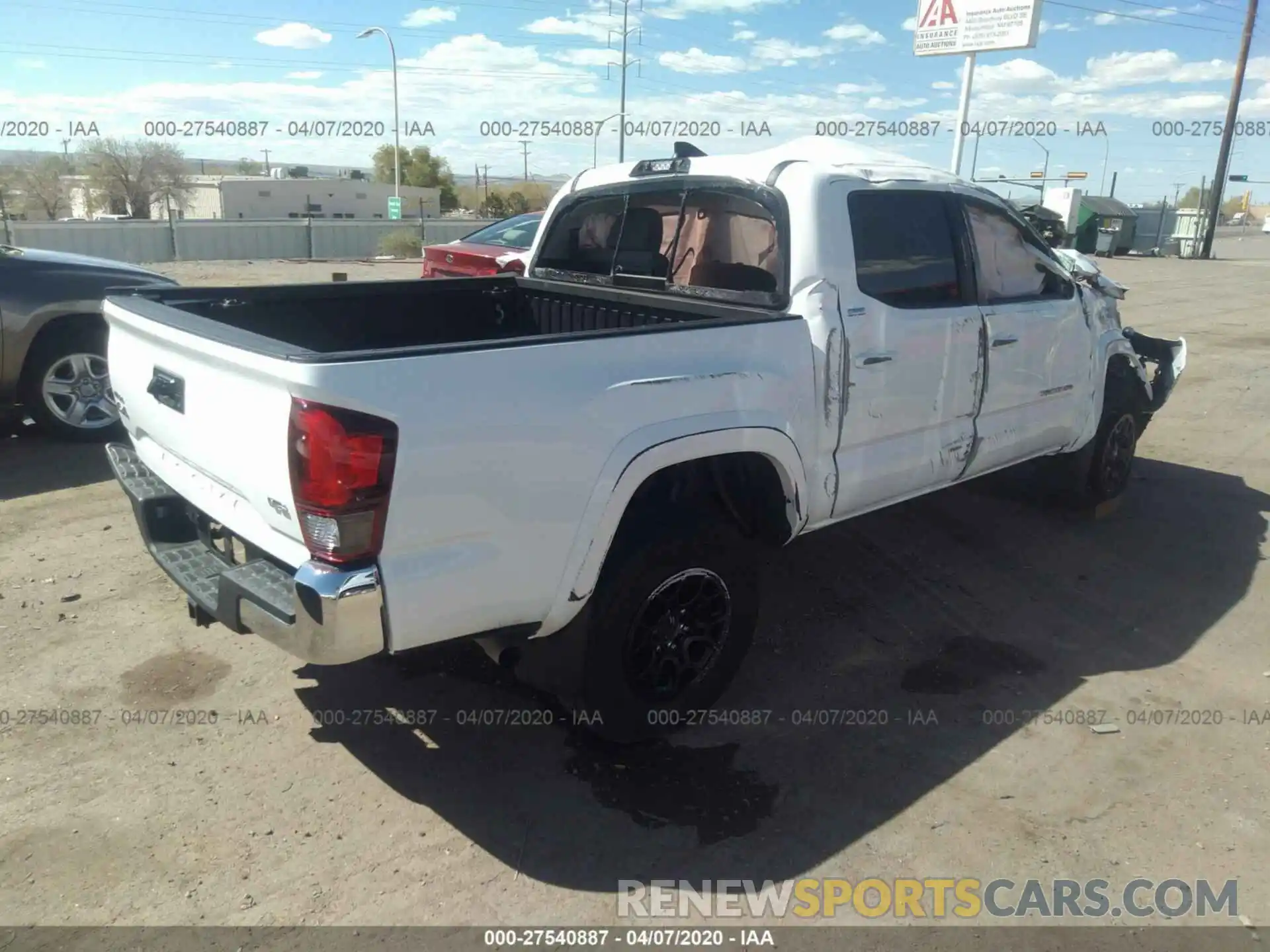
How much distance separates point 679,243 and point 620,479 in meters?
1.72

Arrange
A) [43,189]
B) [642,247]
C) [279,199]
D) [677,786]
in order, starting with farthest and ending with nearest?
[279,199], [43,189], [642,247], [677,786]

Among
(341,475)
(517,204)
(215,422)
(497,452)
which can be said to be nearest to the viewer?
(341,475)

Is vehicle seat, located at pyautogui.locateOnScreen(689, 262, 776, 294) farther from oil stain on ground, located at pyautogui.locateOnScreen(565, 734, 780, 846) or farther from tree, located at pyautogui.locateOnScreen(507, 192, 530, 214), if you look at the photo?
tree, located at pyautogui.locateOnScreen(507, 192, 530, 214)

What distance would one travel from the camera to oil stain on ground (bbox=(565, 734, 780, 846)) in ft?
9.95

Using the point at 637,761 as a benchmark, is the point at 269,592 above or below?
above

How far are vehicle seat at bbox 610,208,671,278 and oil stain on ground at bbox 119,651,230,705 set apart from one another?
97.6 inches

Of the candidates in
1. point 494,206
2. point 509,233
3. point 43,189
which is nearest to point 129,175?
point 43,189

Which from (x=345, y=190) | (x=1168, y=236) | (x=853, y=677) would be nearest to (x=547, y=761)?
(x=853, y=677)

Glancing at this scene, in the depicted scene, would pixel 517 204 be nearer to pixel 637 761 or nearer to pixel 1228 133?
pixel 1228 133

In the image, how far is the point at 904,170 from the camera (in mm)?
4121

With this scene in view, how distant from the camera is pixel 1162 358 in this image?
6434 millimetres

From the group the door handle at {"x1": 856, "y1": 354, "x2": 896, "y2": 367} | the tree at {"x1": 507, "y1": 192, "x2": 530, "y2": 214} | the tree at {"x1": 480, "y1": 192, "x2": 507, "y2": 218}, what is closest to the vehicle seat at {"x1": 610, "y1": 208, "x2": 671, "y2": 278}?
the door handle at {"x1": 856, "y1": 354, "x2": 896, "y2": 367}

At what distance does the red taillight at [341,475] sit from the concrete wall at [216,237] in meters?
21.1

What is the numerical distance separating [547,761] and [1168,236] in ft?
151
